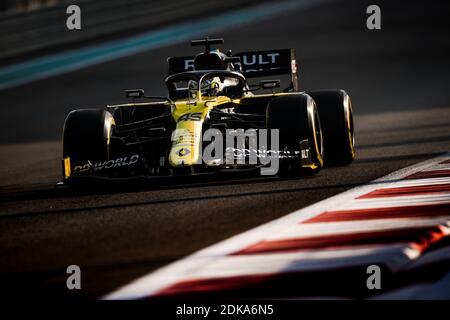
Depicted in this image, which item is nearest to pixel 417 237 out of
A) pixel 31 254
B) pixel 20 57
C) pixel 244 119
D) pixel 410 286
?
pixel 410 286

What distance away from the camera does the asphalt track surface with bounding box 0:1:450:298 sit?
651 centimetres

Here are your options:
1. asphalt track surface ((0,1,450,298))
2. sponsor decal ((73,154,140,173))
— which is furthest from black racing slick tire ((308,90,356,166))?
sponsor decal ((73,154,140,173))

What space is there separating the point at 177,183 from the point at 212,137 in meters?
0.64

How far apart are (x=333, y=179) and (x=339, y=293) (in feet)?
16.2

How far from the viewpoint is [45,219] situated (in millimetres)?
8242

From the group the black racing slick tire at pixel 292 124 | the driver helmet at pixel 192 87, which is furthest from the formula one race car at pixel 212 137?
the driver helmet at pixel 192 87

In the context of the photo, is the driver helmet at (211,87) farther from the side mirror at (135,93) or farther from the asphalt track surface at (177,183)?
the asphalt track surface at (177,183)

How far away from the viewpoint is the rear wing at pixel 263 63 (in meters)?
13.8

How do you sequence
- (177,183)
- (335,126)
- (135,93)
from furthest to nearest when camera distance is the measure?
(135,93)
(335,126)
(177,183)

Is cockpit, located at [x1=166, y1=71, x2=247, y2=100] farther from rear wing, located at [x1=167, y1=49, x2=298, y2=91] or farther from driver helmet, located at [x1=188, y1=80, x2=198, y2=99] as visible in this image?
rear wing, located at [x1=167, y1=49, x2=298, y2=91]

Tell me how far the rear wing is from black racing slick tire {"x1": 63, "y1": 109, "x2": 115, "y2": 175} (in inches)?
141

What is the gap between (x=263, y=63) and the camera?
13898mm

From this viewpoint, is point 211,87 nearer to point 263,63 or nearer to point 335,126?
point 335,126

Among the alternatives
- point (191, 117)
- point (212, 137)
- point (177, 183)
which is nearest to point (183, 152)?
point (177, 183)
